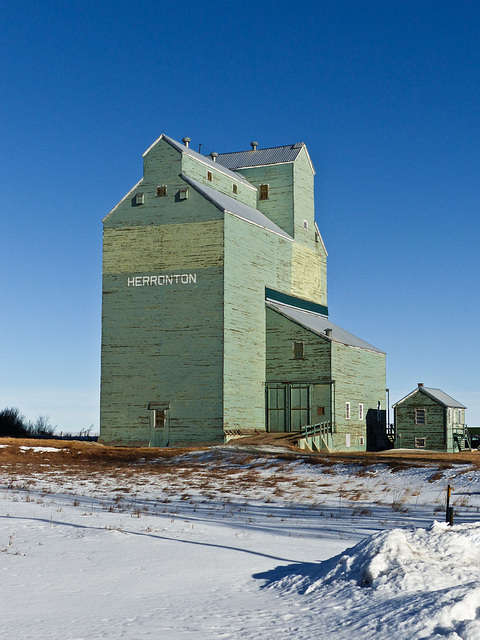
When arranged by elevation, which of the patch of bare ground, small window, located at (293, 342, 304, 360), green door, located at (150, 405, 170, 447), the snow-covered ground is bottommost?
the snow-covered ground

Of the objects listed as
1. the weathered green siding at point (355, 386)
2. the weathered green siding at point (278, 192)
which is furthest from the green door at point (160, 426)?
the weathered green siding at point (278, 192)

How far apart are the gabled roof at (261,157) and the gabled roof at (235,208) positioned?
4.33 m

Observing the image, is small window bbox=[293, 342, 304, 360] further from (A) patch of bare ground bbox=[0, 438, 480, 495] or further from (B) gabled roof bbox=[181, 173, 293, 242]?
(A) patch of bare ground bbox=[0, 438, 480, 495]

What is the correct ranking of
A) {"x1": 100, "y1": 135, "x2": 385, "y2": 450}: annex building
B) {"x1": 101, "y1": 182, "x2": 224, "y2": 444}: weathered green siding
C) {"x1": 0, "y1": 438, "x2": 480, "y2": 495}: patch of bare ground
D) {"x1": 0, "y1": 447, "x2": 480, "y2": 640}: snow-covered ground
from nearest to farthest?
{"x1": 0, "y1": 447, "x2": 480, "y2": 640}: snow-covered ground → {"x1": 0, "y1": 438, "x2": 480, "y2": 495}: patch of bare ground → {"x1": 101, "y1": 182, "x2": 224, "y2": 444}: weathered green siding → {"x1": 100, "y1": 135, "x2": 385, "y2": 450}: annex building

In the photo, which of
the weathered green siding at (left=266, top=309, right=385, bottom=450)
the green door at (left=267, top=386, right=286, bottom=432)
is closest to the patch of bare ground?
the green door at (left=267, top=386, right=286, bottom=432)

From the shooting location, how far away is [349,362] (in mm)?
51188

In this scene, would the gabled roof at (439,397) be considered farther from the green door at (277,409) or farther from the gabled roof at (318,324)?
the green door at (277,409)

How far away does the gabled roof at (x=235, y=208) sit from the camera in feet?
154

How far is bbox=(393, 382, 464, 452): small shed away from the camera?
182 ft

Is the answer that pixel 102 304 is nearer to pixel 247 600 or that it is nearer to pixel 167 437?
pixel 167 437

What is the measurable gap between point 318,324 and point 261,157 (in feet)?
45.3

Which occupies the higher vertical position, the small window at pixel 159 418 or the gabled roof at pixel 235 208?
the gabled roof at pixel 235 208

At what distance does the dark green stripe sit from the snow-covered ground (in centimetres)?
2728

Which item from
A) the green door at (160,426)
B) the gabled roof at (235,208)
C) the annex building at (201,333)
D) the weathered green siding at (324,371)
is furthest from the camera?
the weathered green siding at (324,371)
